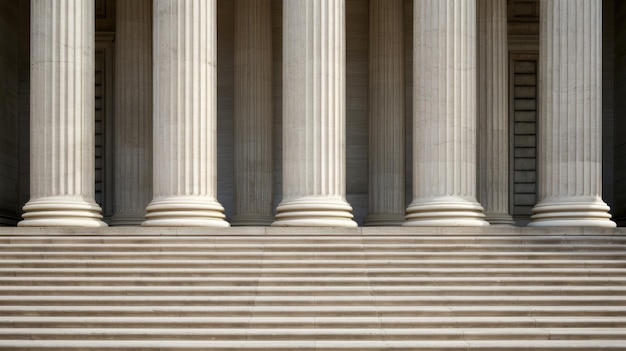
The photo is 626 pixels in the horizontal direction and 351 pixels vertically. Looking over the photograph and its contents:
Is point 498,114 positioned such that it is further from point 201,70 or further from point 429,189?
point 201,70

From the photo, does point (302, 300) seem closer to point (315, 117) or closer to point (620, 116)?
point (315, 117)

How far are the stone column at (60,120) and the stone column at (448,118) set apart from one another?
16.4 m

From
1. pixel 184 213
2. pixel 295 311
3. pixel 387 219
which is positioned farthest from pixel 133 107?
pixel 295 311

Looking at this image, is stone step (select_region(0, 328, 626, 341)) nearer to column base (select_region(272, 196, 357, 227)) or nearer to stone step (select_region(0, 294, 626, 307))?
stone step (select_region(0, 294, 626, 307))

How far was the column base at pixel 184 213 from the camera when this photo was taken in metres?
40.8

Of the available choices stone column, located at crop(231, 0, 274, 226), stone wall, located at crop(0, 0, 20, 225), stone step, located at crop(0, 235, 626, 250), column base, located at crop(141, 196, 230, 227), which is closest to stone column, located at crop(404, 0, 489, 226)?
stone step, located at crop(0, 235, 626, 250)

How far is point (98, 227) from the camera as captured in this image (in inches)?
1590

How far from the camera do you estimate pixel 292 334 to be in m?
31.0

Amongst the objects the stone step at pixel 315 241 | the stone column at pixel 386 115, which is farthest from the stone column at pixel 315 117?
the stone column at pixel 386 115

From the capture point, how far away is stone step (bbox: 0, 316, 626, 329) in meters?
31.6

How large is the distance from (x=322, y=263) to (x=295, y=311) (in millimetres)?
4798


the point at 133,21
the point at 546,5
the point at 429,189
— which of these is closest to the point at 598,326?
the point at 429,189

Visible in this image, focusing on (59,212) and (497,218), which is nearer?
(59,212)

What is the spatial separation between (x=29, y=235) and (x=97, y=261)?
15.4 ft
